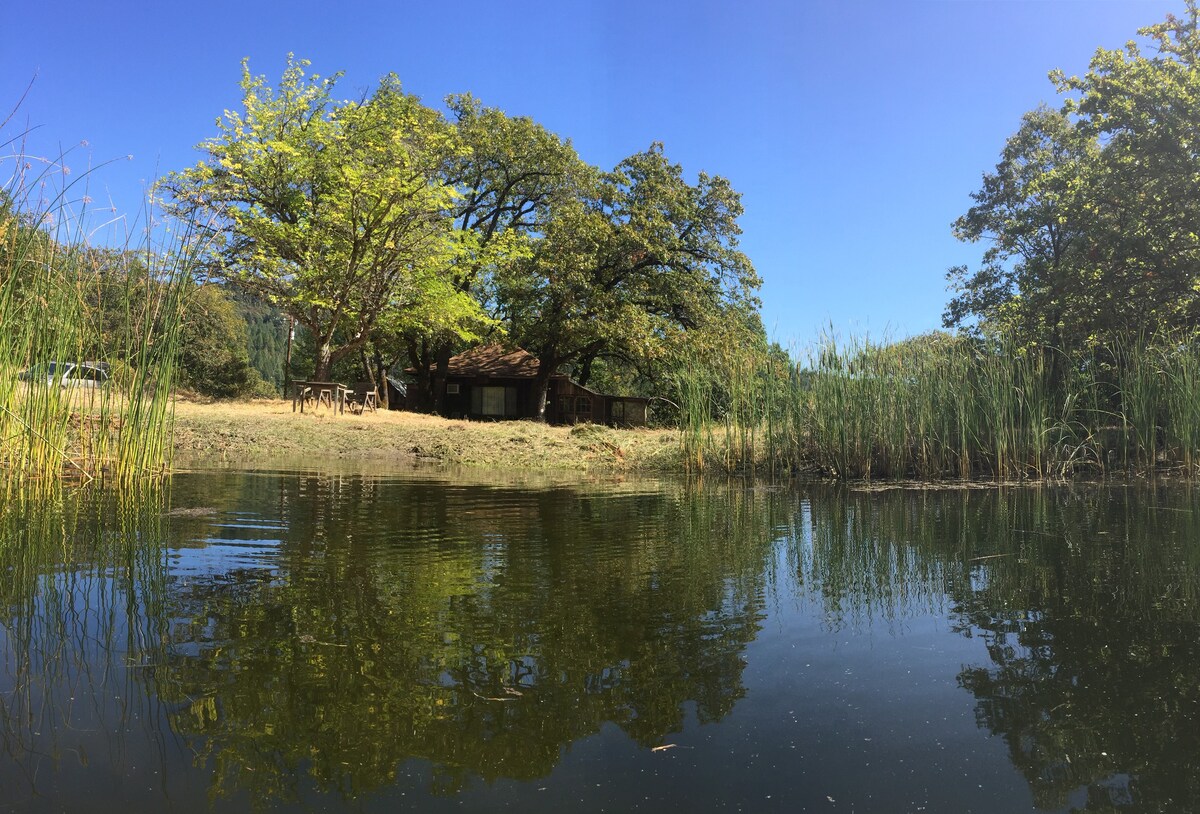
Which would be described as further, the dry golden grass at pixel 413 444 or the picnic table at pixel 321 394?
the picnic table at pixel 321 394

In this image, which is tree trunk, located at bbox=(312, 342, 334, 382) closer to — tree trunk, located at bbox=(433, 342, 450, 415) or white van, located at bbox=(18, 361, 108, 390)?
tree trunk, located at bbox=(433, 342, 450, 415)

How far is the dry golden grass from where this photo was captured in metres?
13.9

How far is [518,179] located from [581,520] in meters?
27.3

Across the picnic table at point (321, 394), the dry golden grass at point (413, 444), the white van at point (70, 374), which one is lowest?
the dry golden grass at point (413, 444)

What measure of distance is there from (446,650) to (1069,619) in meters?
2.53

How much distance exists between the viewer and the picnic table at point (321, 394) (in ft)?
69.9

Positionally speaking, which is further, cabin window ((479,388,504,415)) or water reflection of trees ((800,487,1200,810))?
cabin window ((479,388,504,415))

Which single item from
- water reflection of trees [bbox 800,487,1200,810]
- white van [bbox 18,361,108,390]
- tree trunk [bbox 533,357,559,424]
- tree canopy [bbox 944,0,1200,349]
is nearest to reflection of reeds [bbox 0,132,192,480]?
white van [bbox 18,361,108,390]

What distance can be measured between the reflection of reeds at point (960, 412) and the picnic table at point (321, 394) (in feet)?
45.2

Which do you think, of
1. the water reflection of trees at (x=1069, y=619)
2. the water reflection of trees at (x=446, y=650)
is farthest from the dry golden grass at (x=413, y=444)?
the water reflection of trees at (x=446, y=650)

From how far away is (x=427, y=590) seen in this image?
10.8ft

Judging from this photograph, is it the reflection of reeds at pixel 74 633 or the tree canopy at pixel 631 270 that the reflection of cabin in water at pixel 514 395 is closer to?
the tree canopy at pixel 631 270

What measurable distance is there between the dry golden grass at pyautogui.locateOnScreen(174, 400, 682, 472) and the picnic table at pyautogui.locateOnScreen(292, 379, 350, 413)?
3863mm

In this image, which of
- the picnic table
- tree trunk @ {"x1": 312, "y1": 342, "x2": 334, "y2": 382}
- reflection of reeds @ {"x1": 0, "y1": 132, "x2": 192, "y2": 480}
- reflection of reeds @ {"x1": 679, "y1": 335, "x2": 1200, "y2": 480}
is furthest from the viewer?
tree trunk @ {"x1": 312, "y1": 342, "x2": 334, "y2": 382}
